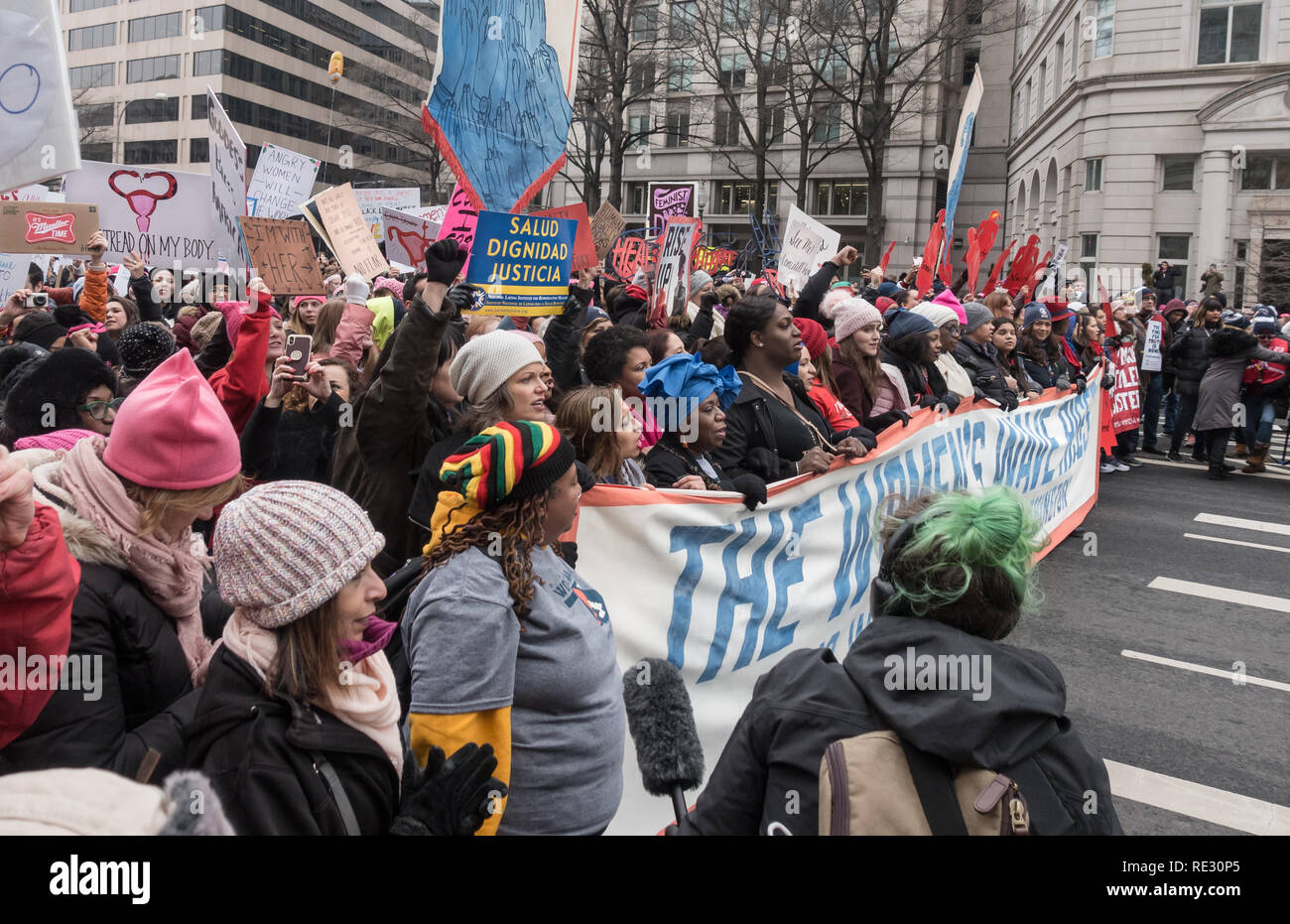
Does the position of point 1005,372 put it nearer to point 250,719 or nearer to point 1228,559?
point 1228,559

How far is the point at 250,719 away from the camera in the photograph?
1830 mm

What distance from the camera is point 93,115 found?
5166 cm

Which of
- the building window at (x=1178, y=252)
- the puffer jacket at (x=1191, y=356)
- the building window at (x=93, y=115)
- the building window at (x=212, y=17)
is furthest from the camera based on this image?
the building window at (x=212, y=17)

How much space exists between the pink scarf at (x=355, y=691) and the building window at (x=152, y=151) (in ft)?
241

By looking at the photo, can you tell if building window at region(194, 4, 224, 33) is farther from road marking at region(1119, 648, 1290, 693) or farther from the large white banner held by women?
road marking at region(1119, 648, 1290, 693)

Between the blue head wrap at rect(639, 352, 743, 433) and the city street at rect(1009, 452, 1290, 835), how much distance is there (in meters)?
2.51

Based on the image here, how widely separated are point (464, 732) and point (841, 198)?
51.1 metres

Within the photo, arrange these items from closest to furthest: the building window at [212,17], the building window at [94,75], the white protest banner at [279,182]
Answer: the white protest banner at [279,182] → the building window at [212,17] → the building window at [94,75]

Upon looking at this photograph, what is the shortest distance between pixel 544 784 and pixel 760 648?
2014 mm

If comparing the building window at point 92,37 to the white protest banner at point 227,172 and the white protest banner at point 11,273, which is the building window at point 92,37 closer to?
the white protest banner at point 11,273

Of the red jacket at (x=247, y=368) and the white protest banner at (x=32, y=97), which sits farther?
the red jacket at (x=247, y=368)

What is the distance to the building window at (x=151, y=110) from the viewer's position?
2608 inches

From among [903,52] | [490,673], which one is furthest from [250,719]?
[903,52]

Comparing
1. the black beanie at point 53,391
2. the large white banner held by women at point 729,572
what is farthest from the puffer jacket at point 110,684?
the large white banner held by women at point 729,572
